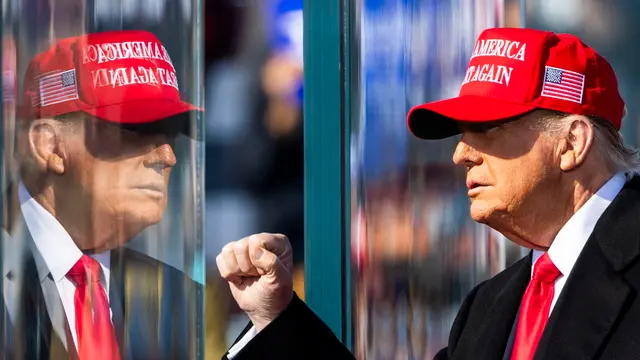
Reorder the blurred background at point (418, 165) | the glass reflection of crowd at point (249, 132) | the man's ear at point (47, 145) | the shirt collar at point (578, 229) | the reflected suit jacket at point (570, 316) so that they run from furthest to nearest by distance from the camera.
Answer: the glass reflection of crowd at point (249, 132), the blurred background at point (418, 165), the shirt collar at point (578, 229), the reflected suit jacket at point (570, 316), the man's ear at point (47, 145)

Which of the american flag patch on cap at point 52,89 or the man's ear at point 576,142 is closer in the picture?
the american flag patch on cap at point 52,89

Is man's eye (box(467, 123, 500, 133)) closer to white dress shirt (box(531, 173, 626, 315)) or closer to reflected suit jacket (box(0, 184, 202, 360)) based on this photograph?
white dress shirt (box(531, 173, 626, 315))

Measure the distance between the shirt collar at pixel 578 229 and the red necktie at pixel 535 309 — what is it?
2cm

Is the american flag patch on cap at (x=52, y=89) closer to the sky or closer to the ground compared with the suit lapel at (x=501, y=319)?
closer to the sky

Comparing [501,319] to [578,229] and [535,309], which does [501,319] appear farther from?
[578,229]

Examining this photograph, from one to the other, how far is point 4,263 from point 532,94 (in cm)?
93

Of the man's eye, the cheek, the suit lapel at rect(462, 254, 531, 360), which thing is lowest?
the suit lapel at rect(462, 254, 531, 360)

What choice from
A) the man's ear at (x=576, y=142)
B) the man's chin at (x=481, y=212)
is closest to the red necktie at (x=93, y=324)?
the man's chin at (x=481, y=212)

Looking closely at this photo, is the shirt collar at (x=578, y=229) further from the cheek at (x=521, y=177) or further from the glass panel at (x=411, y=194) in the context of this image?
the glass panel at (x=411, y=194)

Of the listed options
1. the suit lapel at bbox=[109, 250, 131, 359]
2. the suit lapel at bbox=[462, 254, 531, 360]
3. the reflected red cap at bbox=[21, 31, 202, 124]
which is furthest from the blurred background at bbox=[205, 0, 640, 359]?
the suit lapel at bbox=[109, 250, 131, 359]

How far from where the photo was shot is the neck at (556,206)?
75.7 inches

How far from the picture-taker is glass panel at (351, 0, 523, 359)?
7.07 feet

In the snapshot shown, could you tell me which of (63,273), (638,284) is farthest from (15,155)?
(638,284)

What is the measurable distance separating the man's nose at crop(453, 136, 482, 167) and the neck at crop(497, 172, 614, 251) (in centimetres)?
12
